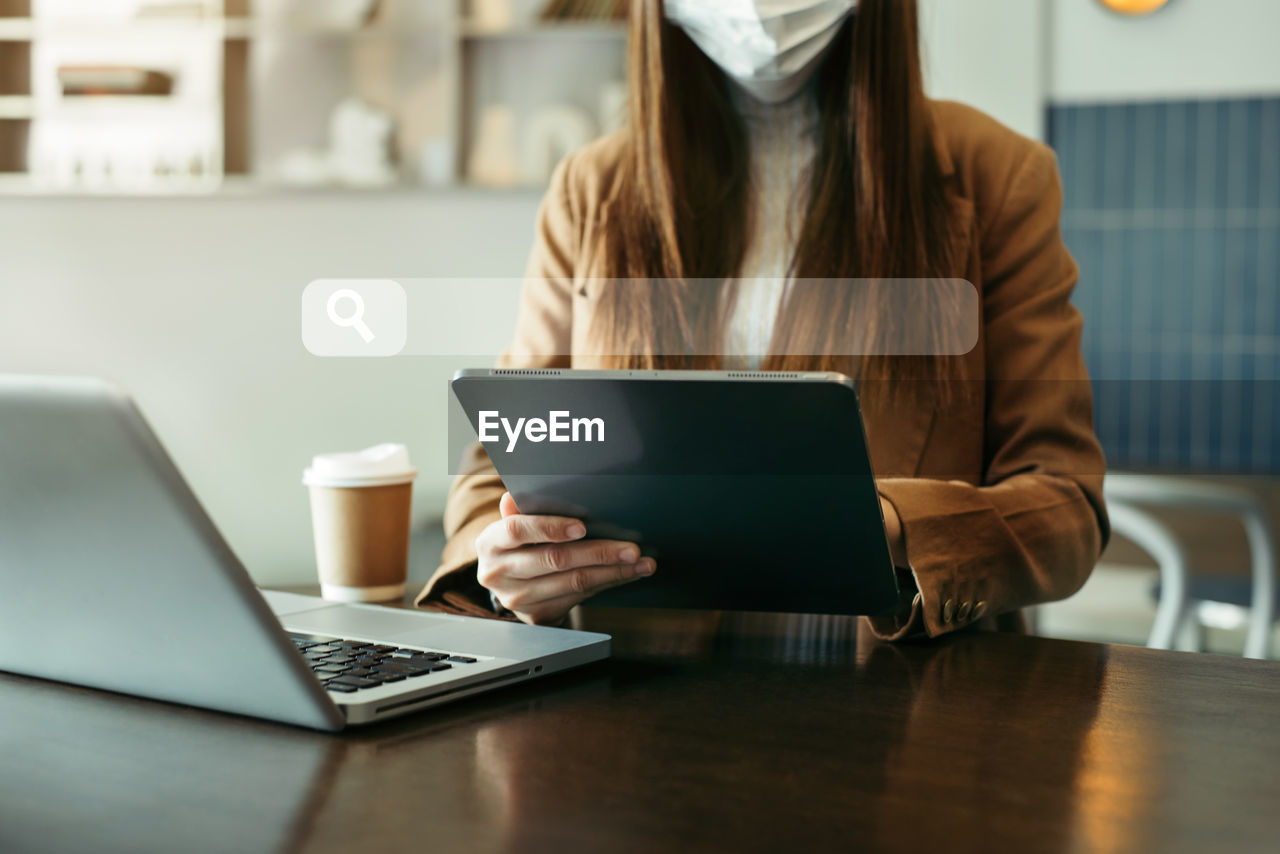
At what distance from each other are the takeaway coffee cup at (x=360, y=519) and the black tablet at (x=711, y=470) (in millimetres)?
264

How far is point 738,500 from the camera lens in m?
0.68

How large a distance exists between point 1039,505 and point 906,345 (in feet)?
0.78

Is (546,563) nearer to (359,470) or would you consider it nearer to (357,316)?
(359,470)

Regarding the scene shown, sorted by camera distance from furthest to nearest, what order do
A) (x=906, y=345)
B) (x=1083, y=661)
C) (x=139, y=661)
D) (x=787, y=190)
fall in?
(x=787, y=190)
(x=906, y=345)
(x=1083, y=661)
(x=139, y=661)

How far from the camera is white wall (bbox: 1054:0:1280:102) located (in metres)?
2.85

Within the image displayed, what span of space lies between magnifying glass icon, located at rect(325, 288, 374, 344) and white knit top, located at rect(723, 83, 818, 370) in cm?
175

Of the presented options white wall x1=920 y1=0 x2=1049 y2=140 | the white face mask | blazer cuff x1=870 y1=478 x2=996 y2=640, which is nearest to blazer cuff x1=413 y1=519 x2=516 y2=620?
blazer cuff x1=870 y1=478 x2=996 y2=640

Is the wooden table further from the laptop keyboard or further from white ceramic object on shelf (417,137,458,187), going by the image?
white ceramic object on shelf (417,137,458,187)

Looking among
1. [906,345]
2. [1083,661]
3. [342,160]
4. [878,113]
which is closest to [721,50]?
[878,113]

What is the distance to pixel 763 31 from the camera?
3.59 feet

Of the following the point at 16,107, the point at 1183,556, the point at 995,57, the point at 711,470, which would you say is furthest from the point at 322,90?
the point at 711,470

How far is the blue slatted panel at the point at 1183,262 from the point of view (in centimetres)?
289

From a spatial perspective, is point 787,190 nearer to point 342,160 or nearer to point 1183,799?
point 1183,799

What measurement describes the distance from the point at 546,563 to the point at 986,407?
1.80 ft
